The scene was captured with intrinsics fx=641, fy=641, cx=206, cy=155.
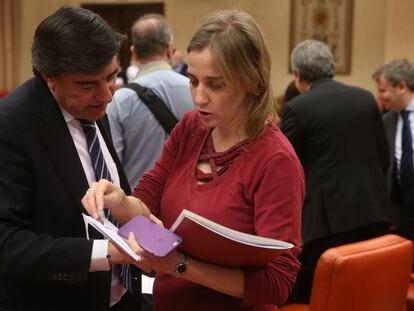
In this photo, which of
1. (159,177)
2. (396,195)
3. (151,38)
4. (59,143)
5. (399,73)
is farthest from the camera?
(399,73)

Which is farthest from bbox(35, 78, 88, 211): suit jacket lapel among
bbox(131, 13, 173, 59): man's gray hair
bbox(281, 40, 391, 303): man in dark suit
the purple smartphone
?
bbox(281, 40, 391, 303): man in dark suit

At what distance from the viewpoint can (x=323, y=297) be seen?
2082 mm

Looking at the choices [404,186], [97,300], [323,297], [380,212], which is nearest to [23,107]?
[97,300]

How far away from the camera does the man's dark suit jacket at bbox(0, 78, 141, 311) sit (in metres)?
1.48

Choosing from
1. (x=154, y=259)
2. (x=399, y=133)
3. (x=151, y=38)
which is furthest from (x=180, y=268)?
(x=399, y=133)

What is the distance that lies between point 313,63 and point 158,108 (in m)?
1.18

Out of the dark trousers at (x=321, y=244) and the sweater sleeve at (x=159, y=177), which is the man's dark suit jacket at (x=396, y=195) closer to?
the dark trousers at (x=321, y=244)

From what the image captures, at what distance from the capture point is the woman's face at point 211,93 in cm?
148

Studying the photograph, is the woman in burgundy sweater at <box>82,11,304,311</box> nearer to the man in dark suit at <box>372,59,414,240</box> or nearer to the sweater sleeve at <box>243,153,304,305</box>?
the sweater sleeve at <box>243,153,304,305</box>

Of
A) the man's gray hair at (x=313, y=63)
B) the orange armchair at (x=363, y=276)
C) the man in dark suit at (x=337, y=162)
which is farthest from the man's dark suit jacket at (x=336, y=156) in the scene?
the orange armchair at (x=363, y=276)

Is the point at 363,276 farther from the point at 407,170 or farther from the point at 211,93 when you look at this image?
the point at 407,170

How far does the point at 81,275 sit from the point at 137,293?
1.05ft

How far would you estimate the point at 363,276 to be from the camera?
6.85 ft

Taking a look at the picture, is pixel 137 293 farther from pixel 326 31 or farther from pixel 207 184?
pixel 326 31
